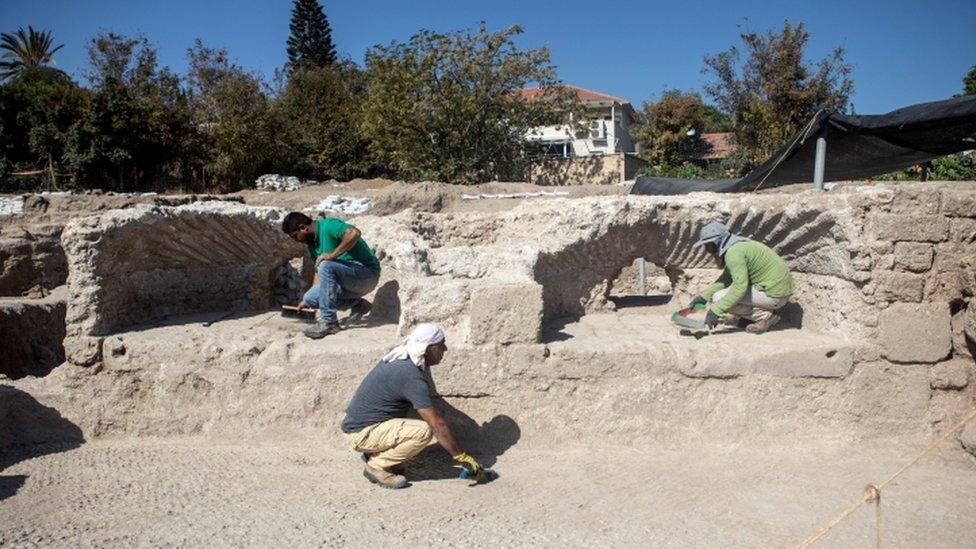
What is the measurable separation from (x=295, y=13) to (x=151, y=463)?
32.9m

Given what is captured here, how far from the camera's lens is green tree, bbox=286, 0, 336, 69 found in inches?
1282

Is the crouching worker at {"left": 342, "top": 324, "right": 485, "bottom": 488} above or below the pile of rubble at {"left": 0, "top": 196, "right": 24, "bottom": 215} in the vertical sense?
below

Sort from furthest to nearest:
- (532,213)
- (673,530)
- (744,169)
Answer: (744,169) < (532,213) < (673,530)

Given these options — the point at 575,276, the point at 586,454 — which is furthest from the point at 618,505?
the point at 575,276

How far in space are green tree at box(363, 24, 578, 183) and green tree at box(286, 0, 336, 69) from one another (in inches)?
681

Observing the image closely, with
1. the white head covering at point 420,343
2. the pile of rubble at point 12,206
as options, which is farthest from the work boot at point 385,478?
the pile of rubble at point 12,206

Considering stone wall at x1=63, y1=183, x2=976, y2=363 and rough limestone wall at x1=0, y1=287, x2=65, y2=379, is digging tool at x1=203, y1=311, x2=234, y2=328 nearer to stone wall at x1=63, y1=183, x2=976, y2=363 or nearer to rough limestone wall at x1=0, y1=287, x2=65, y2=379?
stone wall at x1=63, y1=183, x2=976, y2=363

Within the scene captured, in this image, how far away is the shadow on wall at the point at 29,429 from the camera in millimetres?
4012

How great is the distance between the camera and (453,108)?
52.9ft

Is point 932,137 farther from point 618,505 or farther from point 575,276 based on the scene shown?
point 618,505

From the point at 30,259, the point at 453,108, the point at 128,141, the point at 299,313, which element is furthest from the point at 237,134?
the point at 299,313

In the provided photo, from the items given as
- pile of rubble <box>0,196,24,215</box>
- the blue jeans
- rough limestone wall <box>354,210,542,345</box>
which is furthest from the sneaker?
pile of rubble <box>0,196,24,215</box>

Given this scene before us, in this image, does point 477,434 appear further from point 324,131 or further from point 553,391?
point 324,131

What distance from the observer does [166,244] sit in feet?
16.2
